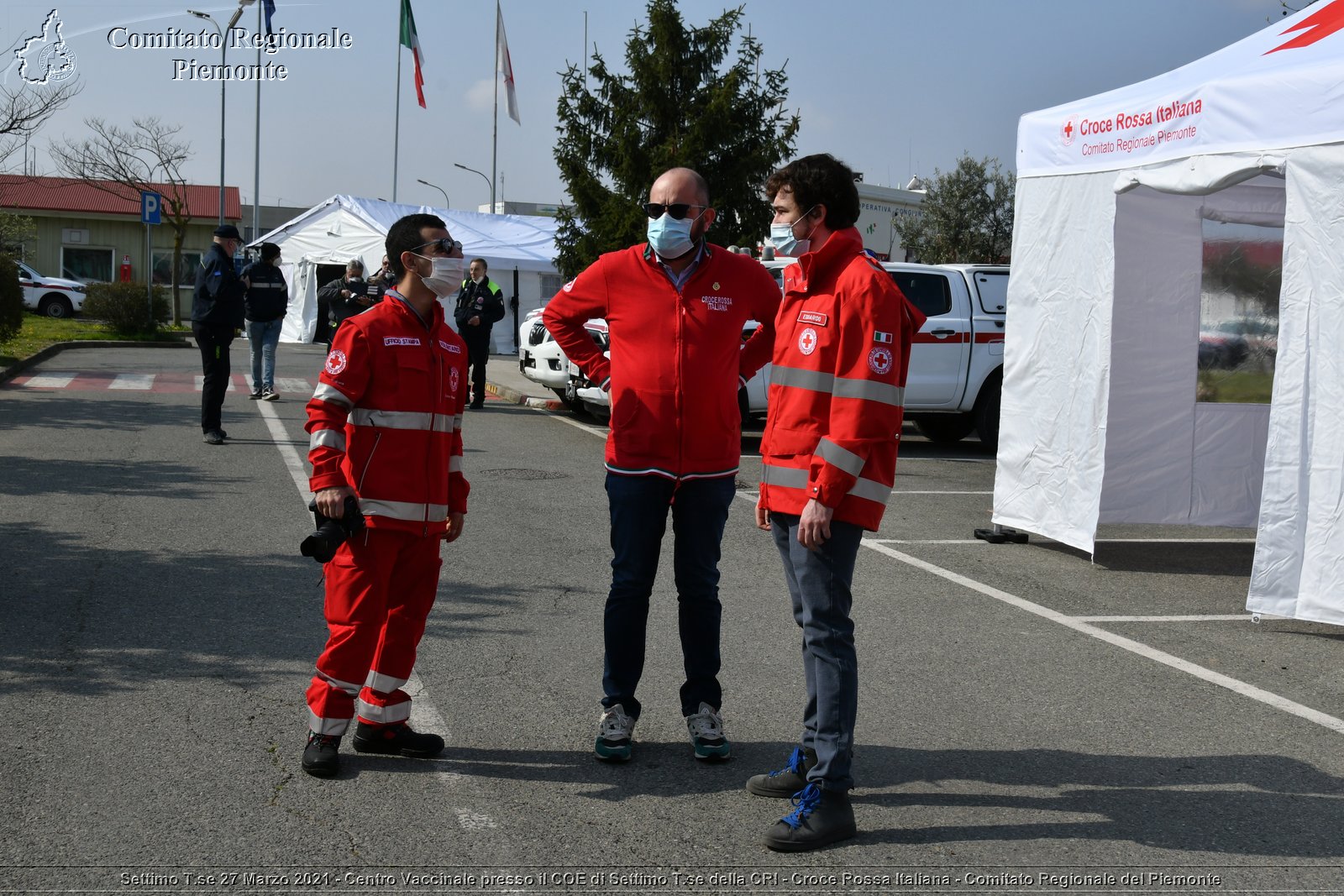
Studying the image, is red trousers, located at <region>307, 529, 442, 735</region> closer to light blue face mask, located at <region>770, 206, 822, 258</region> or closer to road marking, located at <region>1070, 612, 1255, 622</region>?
light blue face mask, located at <region>770, 206, 822, 258</region>

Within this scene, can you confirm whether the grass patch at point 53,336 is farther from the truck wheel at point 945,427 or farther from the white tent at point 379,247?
the truck wheel at point 945,427

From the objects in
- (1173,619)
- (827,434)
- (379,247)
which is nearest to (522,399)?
(1173,619)

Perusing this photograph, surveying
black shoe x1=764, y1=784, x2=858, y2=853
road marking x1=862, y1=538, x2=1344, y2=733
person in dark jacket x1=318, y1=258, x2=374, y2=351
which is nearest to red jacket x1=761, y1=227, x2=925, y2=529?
black shoe x1=764, y1=784, x2=858, y2=853

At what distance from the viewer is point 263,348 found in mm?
16328

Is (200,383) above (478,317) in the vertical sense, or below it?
below

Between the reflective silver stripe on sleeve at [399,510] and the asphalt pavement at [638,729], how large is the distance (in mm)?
840

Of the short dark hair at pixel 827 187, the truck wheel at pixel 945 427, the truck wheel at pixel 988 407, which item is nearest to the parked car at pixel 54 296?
the truck wheel at pixel 945 427

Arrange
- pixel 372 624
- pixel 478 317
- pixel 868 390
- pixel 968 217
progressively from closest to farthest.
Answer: pixel 868 390
pixel 372 624
pixel 478 317
pixel 968 217

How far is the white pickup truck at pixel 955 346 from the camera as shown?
14.3 m

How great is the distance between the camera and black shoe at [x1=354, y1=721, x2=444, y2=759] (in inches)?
→ 174

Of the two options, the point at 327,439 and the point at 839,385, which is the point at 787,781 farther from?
the point at 327,439

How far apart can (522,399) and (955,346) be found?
23.1 feet

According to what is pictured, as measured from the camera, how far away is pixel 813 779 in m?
3.85

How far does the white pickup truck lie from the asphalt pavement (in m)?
5.37
